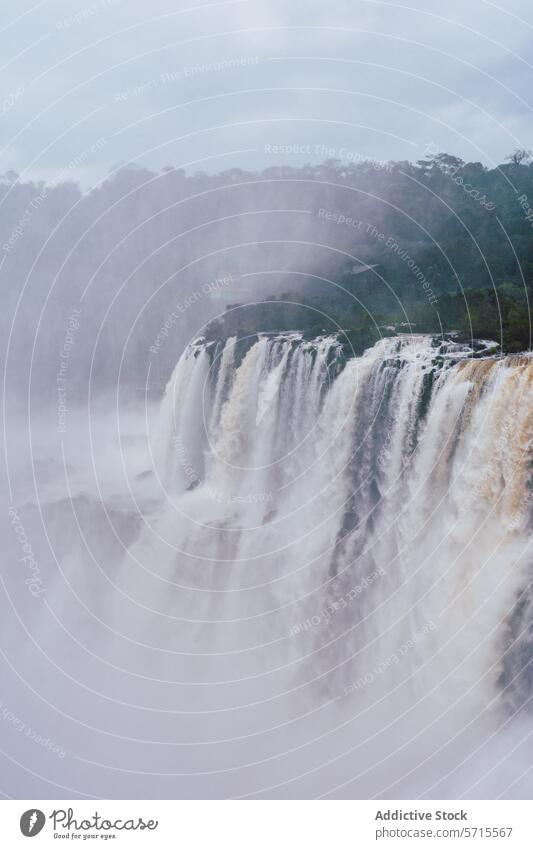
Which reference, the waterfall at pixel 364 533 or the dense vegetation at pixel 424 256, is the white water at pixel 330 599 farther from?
the dense vegetation at pixel 424 256

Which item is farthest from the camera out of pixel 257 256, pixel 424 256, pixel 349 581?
pixel 257 256

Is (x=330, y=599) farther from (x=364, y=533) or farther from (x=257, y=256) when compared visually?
(x=257, y=256)

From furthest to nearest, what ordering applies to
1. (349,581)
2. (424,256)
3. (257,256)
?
1. (257,256)
2. (424,256)
3. (349,581)

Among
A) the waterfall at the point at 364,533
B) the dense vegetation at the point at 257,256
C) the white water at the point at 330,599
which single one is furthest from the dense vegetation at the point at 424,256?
the white water at the point at 330,599

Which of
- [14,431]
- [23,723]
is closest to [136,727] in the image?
[23,723]

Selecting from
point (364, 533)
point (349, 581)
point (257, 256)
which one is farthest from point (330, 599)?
point (257, 256)

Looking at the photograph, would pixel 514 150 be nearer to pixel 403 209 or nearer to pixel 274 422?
pixel 403 209
